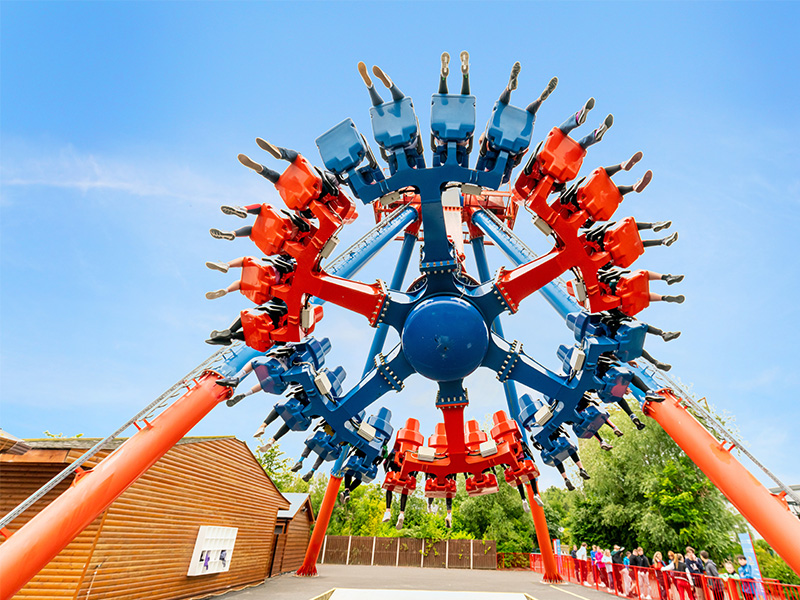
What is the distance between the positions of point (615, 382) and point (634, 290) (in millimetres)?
1455

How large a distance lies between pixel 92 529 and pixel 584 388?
10.8 m

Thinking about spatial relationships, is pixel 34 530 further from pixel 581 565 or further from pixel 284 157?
pixel 581 565

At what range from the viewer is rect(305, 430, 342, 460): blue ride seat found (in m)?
6.76

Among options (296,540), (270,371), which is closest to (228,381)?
(270,371)

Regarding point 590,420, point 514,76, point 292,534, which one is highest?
point 514,76

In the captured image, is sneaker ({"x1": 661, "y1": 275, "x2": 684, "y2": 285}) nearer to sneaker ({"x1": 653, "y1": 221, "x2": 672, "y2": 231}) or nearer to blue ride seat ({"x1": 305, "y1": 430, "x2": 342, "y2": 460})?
sneaker ({"x1": 653, "y1": 221, "x2": 672, "y2": 231})

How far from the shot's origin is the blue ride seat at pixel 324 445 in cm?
676

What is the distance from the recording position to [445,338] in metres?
6.09

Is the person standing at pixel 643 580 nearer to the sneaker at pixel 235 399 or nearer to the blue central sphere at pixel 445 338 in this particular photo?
the blue central sphere at pixel 445 338

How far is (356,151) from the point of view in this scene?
5.18 metres

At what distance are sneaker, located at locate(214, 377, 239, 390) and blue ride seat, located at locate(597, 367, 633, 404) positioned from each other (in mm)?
5528

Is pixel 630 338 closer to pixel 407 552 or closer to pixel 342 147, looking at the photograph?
pixel 342 147

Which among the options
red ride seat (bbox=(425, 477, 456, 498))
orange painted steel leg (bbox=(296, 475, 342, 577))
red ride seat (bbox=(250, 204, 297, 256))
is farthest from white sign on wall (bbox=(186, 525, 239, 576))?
red ride seat (bbox=(250, 204, 297, 256))

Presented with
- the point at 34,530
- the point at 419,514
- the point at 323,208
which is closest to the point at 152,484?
the point at 34,530
